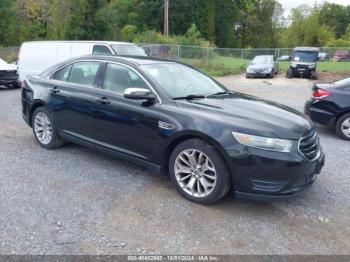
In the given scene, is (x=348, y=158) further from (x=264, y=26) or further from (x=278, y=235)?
(x=264, y=26)

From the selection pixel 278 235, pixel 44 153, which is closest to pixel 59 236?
pixel 278 235

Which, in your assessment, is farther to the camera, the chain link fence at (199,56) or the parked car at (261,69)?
the chain link fence at (199,56)

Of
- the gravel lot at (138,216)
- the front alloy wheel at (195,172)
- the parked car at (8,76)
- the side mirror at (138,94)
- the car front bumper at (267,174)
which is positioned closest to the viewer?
the gravel lot at (138,216)

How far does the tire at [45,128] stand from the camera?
6216 mm

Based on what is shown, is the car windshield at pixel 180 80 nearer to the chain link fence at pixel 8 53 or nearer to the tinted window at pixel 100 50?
the tinted window at pixel 100 50

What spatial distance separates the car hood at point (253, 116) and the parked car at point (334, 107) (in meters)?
3.35

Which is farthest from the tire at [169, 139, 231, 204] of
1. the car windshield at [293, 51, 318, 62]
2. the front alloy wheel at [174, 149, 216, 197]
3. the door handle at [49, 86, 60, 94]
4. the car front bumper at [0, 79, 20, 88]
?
the car windshield at [293, 51, 318, 62]

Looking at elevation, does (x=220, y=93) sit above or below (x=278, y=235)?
above

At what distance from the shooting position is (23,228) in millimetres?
3846

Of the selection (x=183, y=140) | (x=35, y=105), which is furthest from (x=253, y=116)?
(x=35, y=105)

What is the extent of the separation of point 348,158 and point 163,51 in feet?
73.3

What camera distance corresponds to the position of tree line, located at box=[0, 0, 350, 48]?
31.9 meters

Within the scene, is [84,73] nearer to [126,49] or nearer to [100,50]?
[100,50]

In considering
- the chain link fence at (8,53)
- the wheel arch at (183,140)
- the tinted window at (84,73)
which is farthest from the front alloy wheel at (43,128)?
the chain link fence at (8,53)
